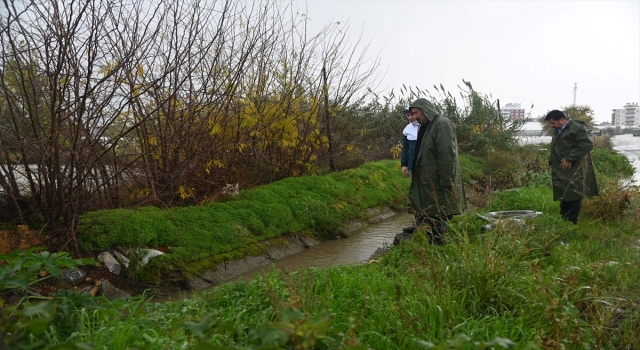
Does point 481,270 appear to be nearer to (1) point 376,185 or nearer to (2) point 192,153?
(2) point 192,153

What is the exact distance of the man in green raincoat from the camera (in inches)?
239

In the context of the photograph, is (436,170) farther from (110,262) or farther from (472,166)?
(472,166)

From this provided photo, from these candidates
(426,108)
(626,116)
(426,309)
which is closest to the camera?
(426,309)

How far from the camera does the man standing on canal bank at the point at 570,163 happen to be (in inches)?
272

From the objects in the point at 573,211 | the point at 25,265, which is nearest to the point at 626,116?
the point at 573,211

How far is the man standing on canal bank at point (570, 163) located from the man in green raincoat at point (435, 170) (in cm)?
163

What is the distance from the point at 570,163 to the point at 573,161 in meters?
0.05

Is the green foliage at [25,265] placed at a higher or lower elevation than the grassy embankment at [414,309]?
higher

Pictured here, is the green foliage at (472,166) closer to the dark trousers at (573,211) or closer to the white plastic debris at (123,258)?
the dark trousers at (573,211)

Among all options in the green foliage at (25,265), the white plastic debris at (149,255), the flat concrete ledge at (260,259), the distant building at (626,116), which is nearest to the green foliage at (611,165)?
the flat concrete ledge at (260,259)

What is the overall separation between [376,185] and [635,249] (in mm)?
6697

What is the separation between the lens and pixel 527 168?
48.0ft

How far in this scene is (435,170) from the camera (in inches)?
244

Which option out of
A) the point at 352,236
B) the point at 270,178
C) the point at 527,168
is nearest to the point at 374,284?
the point at 352,236
